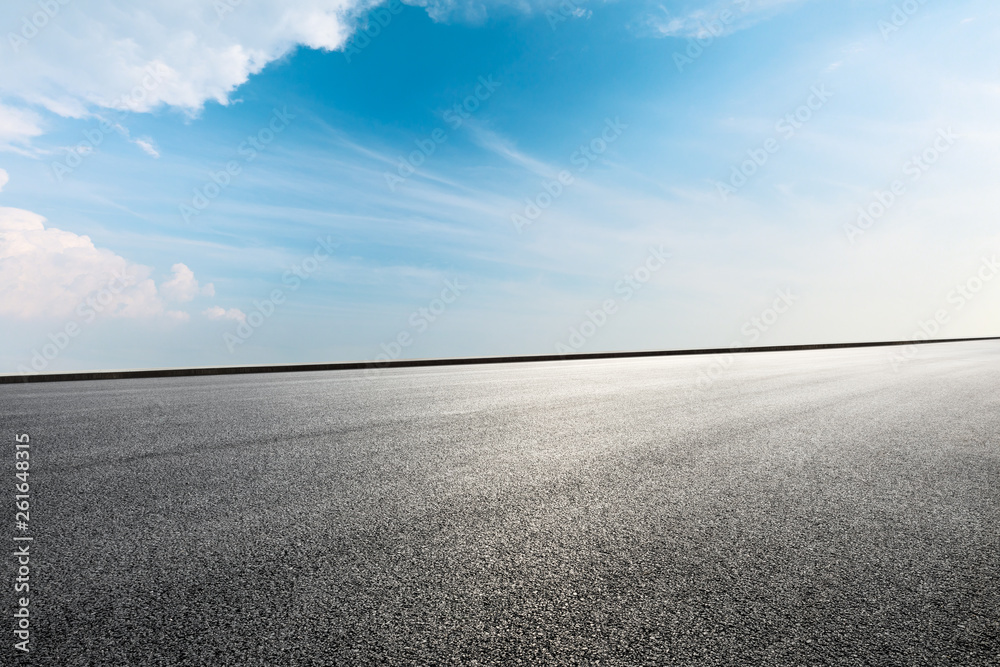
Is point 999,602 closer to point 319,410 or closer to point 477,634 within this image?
point 477,634

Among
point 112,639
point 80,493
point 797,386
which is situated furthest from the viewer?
point 797,386

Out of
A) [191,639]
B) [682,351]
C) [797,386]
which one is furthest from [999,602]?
[682,351]

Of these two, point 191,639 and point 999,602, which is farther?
point 999,602

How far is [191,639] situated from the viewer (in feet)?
6.77

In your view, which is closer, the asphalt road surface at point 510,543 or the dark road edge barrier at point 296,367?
the asphalt road surface at point 510,543

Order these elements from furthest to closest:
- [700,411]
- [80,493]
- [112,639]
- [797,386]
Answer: [797,386] → [700,411] → [80,493] → [112,639]

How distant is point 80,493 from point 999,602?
4645 mm

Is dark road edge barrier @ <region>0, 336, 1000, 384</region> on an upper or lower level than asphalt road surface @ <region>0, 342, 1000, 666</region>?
upper

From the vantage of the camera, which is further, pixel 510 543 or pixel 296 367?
pixel 296 367

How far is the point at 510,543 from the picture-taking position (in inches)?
117

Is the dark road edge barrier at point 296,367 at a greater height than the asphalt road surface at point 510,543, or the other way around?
the dark road edge barrier at point 296,367

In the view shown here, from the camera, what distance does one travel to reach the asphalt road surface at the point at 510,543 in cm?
206

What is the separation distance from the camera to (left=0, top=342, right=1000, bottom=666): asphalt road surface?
6.75ft

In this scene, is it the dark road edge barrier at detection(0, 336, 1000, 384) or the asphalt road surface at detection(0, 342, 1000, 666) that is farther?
the dark road edge barrier at detection(0, 336, 1000, 384)
